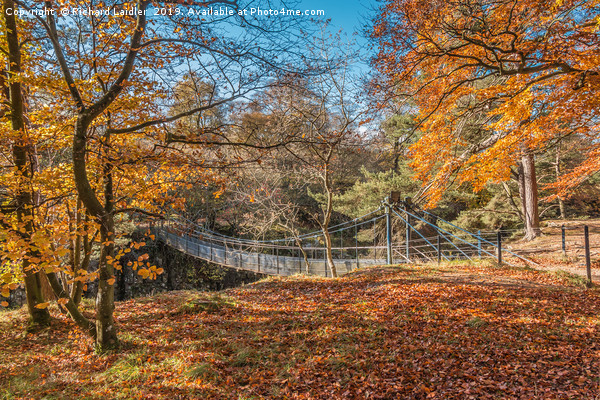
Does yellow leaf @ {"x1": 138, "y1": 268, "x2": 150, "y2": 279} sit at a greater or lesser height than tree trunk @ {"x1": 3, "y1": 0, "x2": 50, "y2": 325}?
lesser

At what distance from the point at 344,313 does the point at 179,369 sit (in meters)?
2.10

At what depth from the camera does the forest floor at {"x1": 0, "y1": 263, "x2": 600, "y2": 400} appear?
2.61 meters

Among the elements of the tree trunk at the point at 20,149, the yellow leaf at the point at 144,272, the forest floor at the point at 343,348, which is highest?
the tree trunk at the point at 20,149

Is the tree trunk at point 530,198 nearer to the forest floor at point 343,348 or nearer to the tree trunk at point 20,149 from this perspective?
the forest floor at point 343,348

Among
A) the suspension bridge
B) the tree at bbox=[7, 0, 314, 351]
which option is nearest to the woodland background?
the tree at bbox=[7, 0, 314, 351]

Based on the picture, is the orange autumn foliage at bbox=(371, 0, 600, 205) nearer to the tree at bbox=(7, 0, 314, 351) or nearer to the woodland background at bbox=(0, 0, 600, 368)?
the woodland background at bbox=(0, 0, 600, 368)

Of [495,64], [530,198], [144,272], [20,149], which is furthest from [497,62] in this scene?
[530,198]

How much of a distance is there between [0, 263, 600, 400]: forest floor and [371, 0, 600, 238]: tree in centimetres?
283

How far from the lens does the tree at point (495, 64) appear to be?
14.8 ft

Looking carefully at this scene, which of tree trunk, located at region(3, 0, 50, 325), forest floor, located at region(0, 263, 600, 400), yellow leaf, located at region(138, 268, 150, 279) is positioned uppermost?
tree trunk, located at region(3, 0, 50, 325)

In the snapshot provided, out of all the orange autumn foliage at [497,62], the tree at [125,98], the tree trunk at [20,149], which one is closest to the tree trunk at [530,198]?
the orange autumn foliage at [497,62]

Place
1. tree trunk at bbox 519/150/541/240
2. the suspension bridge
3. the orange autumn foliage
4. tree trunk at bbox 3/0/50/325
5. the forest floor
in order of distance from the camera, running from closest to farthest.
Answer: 1. the forest floor
2. tree trunk at bbox 3/0/50/325
3. the orange autumn foliage
4. the suspension bridge
5. tree trunk at bbox 519/150/541/240

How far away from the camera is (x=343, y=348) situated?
10.8 feet

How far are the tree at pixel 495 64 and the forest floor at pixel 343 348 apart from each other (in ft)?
9.29
